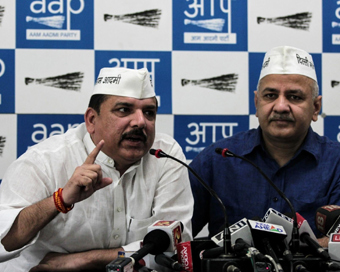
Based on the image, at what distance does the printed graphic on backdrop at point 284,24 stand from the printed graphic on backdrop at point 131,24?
55 cm

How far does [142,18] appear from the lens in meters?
2.66

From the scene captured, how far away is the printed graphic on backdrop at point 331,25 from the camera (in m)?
2.76

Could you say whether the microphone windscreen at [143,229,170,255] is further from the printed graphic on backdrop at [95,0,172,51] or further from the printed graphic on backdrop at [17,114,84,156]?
the printed graphic on backdrop at [95,0,172,51]

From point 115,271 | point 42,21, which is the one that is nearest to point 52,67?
point 42,21

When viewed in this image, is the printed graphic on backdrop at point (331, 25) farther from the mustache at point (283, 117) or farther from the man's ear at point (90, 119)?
the man's ear at point (90, 119)

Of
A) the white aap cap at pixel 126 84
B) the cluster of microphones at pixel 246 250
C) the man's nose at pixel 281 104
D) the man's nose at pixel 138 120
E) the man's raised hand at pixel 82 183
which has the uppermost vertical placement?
the white aap cap at pixel 126 84

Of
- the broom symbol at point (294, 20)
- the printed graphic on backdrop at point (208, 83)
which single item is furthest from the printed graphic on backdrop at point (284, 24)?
the printed graphic on backdrop at point (208, 83)

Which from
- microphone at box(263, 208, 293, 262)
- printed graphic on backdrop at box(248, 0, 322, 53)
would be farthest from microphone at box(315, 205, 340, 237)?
printed graphic on backdrop at box(248, 0, 322, 53)

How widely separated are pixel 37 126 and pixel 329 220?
177 cm

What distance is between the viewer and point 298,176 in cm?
234

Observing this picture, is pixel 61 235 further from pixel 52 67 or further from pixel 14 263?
pixel 52 67

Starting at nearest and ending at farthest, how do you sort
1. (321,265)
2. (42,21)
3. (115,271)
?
(115,271)
(321,265)
(42,21)

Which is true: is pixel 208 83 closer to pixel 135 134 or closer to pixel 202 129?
pixel 202 129

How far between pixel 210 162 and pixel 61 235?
0.93 m
